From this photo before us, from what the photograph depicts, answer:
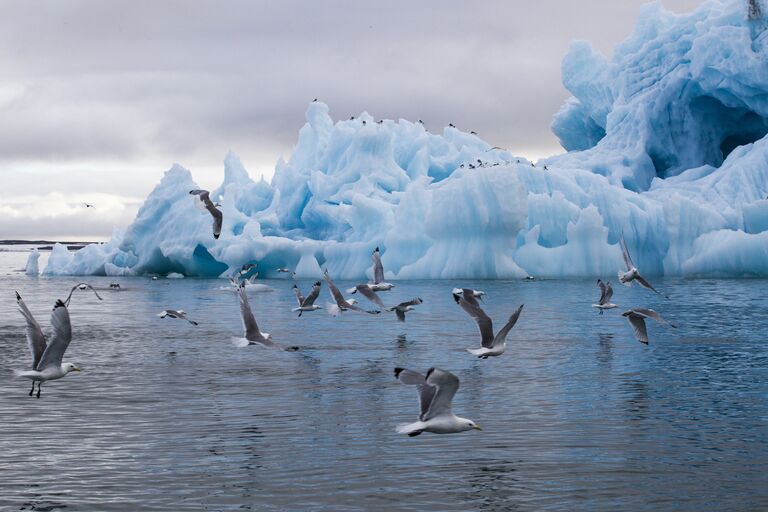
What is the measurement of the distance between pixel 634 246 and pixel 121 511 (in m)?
43.3

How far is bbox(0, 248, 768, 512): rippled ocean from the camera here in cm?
1155

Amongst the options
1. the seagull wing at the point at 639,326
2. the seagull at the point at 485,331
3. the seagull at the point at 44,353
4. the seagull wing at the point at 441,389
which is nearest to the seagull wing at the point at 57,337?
the seagull at the point at 44,353

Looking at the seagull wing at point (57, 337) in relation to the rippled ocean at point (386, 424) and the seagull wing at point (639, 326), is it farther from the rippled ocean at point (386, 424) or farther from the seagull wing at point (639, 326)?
the seagull wing at point (639, 326)

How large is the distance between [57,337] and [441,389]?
18.4 feet

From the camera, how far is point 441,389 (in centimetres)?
1039

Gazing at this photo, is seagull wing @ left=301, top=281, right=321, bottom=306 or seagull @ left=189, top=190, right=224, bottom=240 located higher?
seagull @ left=189, top=190, right=224, bottom=240

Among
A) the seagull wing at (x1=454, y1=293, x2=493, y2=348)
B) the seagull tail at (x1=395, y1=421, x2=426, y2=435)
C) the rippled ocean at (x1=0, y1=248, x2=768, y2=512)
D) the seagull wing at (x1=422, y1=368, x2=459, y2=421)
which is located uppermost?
the seagull wing at (x1=454, y1=293, x2=493, y2=348)

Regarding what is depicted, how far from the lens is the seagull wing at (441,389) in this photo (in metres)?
9.53

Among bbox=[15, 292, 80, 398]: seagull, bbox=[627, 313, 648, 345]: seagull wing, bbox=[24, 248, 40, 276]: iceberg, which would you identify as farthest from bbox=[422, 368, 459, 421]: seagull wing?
bbox=[24, 248, 40, 276]: iceberg

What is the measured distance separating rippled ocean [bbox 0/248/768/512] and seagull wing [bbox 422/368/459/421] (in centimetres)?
103

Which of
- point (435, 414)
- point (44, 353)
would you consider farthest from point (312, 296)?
point (435, 414)

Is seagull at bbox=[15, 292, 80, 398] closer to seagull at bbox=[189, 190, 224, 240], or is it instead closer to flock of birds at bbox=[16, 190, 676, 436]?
flock of birds at bbox=[16, 190, 676, 436]

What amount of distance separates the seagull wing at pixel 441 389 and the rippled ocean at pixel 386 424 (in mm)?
1026

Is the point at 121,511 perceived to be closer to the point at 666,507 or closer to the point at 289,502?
the point at 289,502
